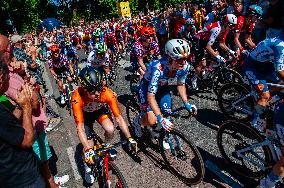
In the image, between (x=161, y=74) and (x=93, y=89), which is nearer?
(x=93, y=89)

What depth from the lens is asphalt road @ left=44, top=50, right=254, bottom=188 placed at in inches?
194

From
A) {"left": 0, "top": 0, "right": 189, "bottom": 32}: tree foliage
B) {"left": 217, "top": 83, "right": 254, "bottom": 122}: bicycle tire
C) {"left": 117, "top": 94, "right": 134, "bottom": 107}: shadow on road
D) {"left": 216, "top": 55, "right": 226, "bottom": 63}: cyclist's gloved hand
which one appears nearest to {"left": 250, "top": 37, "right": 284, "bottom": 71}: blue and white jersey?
{"left": 217, "top": 83, "right": 254, "bottom": 122}: bicycle tire

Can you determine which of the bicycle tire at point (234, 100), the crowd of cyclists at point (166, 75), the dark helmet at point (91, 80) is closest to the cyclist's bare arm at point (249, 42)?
the crowd of cyclists at point (166, 75)

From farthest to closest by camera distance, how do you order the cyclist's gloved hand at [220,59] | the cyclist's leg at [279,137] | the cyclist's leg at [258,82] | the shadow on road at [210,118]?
the cyclist's gloved hand at [220,59], the shadow on road at [210,118], the cyclist's leg at [258,82], the cyclist's leg at [279,137]

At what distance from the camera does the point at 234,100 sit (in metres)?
6.39

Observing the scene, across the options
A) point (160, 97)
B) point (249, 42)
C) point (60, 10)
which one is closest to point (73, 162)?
point (160, 97)

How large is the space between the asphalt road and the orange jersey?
55.0 inches

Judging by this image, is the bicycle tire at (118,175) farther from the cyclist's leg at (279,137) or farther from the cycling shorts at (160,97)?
the cyclist's leg at (279,137)

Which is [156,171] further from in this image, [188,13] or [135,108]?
[188,13]

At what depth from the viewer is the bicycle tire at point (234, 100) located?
19.2ft

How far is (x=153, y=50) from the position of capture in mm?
8992

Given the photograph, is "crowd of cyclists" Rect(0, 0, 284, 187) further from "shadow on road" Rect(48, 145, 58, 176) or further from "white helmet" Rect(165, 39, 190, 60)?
"shadow on road" Rect(48, 145, 58, 176)

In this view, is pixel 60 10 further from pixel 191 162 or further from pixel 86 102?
pixel 191 162

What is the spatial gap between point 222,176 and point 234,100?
2.11 m
